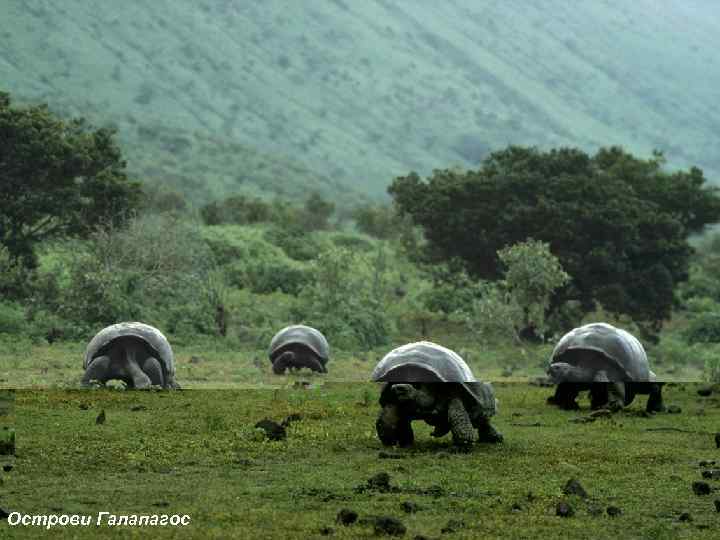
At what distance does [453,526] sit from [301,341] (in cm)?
1550

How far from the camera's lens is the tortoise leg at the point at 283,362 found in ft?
76.9

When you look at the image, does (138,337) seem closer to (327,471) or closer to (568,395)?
(568,395)

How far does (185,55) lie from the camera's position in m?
121

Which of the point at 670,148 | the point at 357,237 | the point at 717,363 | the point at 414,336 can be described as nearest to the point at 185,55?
the point at 670,148

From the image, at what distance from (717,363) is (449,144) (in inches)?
→ 4210

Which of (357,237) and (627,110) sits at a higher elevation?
(627,110)

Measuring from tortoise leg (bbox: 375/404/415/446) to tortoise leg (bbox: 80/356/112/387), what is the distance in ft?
20.5

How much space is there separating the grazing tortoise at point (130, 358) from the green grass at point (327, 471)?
1.72 meters

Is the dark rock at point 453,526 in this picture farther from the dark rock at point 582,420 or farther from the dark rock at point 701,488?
the dark rock at point 582,420

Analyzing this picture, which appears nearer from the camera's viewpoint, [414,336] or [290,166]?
[414,336]

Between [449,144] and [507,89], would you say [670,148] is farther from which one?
[449,144]

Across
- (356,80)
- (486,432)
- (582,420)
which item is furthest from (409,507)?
(356,80)

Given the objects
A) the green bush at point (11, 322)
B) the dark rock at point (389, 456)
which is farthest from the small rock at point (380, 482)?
the green bush at point (11, 322)

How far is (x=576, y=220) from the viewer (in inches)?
1372
